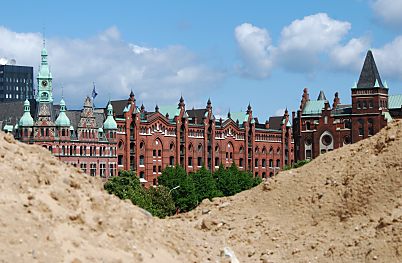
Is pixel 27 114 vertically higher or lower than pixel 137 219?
higher

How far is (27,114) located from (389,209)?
81.9 metres

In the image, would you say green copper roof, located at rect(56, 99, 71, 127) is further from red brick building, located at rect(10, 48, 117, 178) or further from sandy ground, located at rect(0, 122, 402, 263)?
sandy ground, located at rect(0, 122, 402, 263)

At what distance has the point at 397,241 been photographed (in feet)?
113

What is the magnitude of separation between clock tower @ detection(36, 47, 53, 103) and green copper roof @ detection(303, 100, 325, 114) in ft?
180

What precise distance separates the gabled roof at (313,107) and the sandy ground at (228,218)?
111888mm

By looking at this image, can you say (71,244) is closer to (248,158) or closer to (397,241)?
(397,241)

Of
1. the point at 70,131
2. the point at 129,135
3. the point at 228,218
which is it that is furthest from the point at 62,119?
the point at 228,218

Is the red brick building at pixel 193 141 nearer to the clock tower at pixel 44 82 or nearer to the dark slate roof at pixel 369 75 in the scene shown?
the clock tower at pixel 44 82

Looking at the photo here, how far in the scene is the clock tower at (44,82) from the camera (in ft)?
391

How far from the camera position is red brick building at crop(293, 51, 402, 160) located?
145375mm

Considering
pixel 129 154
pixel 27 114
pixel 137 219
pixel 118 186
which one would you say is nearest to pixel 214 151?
pixel 129 154

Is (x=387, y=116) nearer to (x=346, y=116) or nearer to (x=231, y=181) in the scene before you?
(x=346, y=116)

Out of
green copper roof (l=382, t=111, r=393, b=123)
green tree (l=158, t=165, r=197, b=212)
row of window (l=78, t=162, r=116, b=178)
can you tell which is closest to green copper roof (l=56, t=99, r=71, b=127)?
row of window (l=78, t=162, r=116, b=178)

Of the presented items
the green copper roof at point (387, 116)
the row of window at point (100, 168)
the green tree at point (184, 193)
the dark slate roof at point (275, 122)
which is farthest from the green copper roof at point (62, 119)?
the dark slate roof at point (275, 122)
